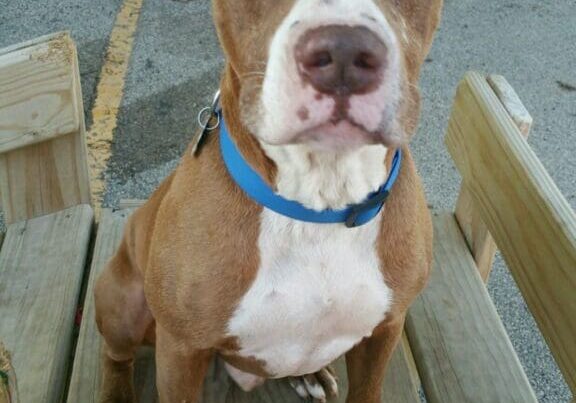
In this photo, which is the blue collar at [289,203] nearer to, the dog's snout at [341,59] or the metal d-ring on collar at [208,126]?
the metal d-ring on collar at [208,126]

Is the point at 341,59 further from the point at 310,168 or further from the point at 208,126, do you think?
the point at 208,126

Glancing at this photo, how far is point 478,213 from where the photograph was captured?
275 cm

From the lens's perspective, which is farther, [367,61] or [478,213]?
[478,213]

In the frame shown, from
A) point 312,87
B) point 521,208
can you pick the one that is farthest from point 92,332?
point 312,87

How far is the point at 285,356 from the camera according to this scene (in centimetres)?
214

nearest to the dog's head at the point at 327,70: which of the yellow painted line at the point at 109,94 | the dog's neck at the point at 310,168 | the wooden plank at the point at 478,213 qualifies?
the dog's neck at the point at 310,168

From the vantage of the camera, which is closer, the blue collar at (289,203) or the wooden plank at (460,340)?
the blue collar at (289,203)

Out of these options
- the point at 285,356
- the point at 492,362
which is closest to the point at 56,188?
the point at 285,356

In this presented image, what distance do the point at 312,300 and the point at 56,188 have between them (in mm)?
1385

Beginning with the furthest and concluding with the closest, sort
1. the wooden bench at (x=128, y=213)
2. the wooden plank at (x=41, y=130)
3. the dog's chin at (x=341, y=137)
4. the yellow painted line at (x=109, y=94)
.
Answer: the yellow painted line at (x=109, y=94) < the wooden plank at (x=41, y=130) < the wooden bench at (x=128, y=213) < the dog's chin at (x=341, y=137)

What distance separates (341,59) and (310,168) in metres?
0.51

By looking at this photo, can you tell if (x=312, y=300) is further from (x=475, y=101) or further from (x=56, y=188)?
(x=56, y=188)

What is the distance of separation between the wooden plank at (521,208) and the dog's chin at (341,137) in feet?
1.93

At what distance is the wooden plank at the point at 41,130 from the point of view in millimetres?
2590
